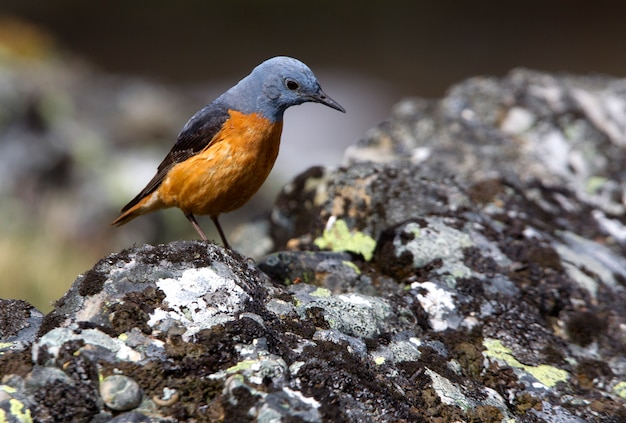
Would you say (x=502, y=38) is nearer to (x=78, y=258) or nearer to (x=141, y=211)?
(x=78, y=258)

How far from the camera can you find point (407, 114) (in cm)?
696

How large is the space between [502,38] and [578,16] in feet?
12.4

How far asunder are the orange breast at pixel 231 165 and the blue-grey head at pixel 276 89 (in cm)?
10

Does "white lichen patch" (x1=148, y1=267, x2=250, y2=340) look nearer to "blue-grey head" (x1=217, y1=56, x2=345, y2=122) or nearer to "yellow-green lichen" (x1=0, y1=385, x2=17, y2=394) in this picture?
"yellow-green lichen" (x1=0, y1=385, x2=17, y2=394)

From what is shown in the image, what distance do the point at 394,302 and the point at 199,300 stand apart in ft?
4.26

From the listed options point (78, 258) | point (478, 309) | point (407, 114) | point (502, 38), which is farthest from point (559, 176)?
point (502, 38)

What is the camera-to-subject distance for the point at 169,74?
2748cm

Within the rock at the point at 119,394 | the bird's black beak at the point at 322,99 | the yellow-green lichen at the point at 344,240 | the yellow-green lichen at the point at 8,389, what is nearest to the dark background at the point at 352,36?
the bird's black beak at the point at 322,99

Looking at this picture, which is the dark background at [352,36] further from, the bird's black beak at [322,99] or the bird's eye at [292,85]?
the bird's eye at [292,85]

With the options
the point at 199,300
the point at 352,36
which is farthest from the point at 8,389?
the point at 352,36

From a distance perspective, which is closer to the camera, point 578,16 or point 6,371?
point 6,371

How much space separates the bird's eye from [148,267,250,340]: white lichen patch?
7.63ft

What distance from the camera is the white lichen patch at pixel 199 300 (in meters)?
3.34

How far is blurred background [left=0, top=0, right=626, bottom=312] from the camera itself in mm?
10891
